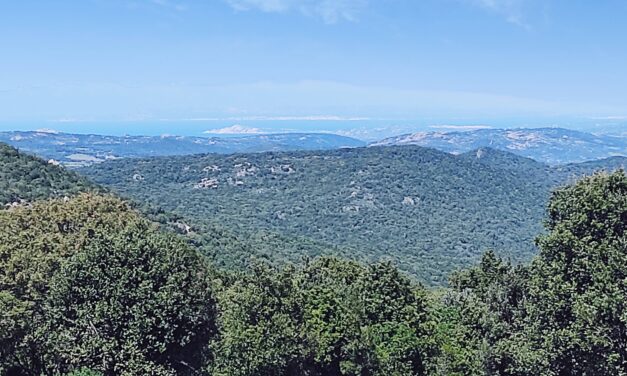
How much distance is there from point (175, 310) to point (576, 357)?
13607 mm

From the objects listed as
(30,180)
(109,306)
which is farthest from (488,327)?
(30,180)

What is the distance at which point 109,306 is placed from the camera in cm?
2045

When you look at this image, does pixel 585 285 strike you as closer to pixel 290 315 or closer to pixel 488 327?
pixel 488 327

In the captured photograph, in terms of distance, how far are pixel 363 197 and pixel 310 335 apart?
13403cm

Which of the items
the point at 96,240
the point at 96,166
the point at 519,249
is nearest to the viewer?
the point at 96,240

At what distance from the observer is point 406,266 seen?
99.1m

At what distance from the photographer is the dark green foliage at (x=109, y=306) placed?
2027 centimetres

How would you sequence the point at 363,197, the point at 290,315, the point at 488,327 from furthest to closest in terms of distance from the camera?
the point at 363,197 < the point at 488,327 < the point at 290,315

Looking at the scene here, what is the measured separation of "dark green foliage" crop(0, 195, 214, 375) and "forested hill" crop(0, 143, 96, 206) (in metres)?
26.5

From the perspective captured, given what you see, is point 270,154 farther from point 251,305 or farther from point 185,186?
point 251,305

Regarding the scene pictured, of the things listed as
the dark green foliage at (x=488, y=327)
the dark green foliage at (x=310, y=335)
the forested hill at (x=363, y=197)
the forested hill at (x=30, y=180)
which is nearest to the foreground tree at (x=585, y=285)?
the dark green foliage at (x=488, y=327)

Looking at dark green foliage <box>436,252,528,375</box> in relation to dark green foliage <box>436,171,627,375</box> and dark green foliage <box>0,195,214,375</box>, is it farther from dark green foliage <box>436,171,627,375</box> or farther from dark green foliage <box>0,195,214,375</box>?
dark green foliage <box>0,195,214,375</box>

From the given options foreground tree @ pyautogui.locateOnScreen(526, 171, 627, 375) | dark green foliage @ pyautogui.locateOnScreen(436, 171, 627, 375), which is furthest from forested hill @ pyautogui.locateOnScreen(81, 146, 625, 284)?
foreground tree @ pyautogui.locateOnScreen(526, 171, 627, 375)

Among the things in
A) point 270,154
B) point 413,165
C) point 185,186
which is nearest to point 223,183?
point 185,186
